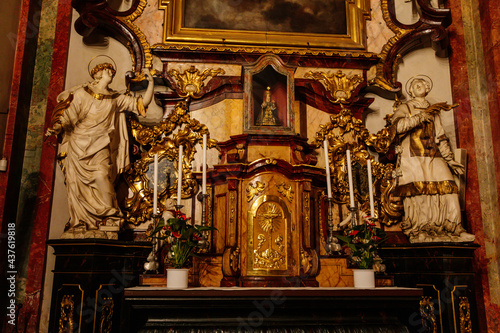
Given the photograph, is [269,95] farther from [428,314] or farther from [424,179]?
[428,314]

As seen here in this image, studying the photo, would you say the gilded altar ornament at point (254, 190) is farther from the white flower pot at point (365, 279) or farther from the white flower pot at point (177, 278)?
the white flower pot at point (365, 279)

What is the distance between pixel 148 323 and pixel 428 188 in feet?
10.9

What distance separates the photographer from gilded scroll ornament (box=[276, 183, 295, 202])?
4.98 meters

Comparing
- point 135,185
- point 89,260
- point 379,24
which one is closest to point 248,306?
point 89,260

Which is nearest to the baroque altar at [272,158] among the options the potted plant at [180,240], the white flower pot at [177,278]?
the potted plant at [180,240]

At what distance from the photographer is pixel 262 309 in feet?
12.5

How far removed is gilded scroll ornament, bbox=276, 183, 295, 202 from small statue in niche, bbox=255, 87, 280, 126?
2.47 feet

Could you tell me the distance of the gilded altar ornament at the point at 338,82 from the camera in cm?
604

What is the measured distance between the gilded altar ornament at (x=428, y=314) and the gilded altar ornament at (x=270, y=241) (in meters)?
1.50

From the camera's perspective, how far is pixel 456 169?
5543mm

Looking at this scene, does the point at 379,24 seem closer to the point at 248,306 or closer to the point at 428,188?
the point at 428,188

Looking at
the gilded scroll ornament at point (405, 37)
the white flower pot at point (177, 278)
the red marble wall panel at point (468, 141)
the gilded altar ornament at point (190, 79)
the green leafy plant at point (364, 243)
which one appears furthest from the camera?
the gilded scroll ornament at point (405, 37)

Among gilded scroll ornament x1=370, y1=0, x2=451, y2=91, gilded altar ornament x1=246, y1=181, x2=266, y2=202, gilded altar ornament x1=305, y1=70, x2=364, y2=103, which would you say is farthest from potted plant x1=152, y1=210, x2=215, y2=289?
gilded scroll ornament x1=370, y1=0, x2=451, y2=91

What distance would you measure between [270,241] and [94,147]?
210 cm
